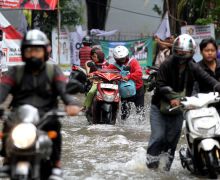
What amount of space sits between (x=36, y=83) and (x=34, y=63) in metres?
0.20

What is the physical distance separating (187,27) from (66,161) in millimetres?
12665

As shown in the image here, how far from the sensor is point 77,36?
2552 cm

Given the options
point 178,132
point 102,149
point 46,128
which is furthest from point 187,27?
point 46,128

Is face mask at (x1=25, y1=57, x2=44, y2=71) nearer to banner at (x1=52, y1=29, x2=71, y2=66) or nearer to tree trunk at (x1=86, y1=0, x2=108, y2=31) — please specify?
banner at (x1=52, y1=29, x2=71, y2=66)

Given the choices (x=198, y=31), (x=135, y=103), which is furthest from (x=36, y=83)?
(x=198, y=31)

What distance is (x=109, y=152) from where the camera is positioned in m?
9.70

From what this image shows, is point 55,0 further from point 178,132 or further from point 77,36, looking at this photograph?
point 178,132

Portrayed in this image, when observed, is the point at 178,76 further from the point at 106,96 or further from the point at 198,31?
the point at 198,31

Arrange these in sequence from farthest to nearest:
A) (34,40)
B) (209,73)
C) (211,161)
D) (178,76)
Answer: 1. (209,73)
2. (178,76)
3. (211,161)
4. (34,40)

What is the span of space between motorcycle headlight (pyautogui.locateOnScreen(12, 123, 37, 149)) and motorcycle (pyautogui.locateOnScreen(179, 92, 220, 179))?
2440 millimetres

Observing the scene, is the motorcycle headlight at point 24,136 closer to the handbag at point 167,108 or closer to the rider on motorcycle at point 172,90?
the rider on motorcycle at point 172,90

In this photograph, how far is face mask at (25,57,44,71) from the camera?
5797 millimetres

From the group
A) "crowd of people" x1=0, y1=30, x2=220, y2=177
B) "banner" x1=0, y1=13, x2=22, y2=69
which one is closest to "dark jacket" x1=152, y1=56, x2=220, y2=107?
"crowd of people" x1=0, y1=30, x2=220, y2=177

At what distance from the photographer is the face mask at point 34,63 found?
19.0ft
